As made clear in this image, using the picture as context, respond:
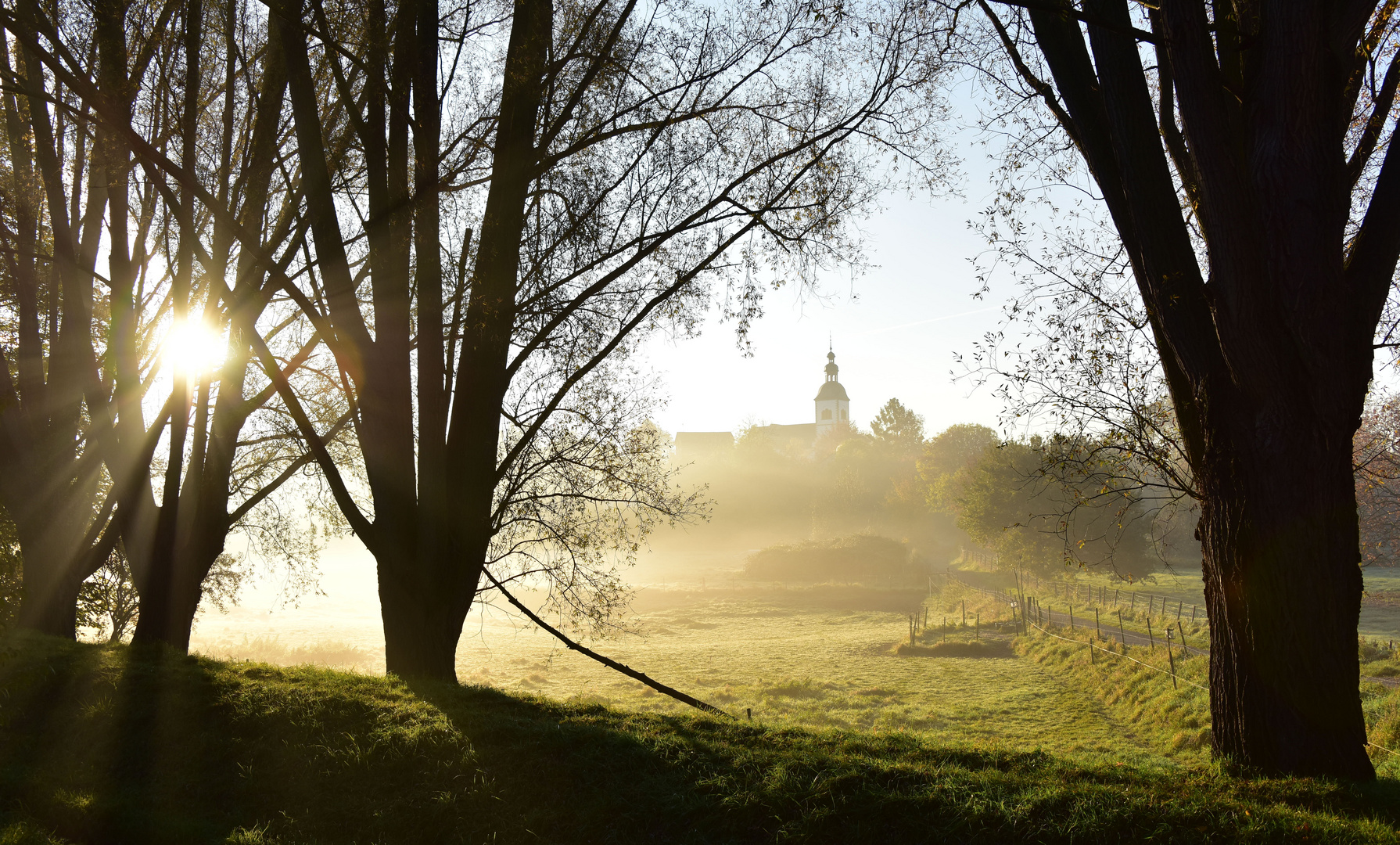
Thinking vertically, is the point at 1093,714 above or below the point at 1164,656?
below

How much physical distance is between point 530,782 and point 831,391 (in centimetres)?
11939

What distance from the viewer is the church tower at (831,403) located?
120 m

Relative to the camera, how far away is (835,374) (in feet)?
393

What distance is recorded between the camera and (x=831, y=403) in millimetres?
121562

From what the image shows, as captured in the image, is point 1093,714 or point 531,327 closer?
point 531,327

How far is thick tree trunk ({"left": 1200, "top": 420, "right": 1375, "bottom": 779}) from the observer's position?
4.80 meters

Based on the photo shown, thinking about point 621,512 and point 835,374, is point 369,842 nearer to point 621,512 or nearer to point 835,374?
point 621,512

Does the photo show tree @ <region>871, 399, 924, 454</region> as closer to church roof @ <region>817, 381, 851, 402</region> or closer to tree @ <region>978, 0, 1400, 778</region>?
church roof @ <region>817, 381, 851, 402</region>

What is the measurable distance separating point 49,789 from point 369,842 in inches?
96.8

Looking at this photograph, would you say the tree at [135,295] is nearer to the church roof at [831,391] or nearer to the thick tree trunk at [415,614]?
the thick tree trunk at [415,614]

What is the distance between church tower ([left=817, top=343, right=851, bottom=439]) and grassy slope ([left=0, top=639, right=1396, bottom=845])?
114115 mm

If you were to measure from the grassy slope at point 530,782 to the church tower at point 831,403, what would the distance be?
114 metres

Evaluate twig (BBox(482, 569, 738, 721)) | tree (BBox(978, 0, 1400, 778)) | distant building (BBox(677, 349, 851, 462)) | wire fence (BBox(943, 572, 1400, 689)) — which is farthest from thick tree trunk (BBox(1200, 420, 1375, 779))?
distant building (BBox(677, 349, 851, 462))

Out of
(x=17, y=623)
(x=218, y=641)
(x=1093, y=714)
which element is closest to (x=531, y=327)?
(x=17, y=623)
